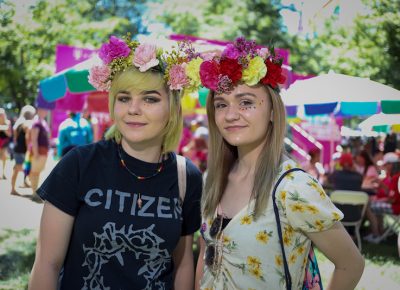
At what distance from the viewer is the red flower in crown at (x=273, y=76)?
213 cm

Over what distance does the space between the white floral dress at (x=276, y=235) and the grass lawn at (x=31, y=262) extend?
3502 mm

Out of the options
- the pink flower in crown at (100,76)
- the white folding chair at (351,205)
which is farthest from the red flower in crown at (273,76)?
the white folding chair at (351,205)

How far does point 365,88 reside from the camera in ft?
16.4

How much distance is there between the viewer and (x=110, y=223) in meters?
2.04

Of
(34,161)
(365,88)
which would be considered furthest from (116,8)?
(365,88)

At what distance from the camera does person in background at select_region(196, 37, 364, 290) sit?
1.90 meters

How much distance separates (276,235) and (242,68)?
2.47 ft

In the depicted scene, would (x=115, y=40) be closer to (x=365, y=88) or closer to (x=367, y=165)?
(x=365, y=88)

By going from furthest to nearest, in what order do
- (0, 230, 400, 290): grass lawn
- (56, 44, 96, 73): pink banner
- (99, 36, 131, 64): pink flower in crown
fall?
(56, 44, 96, 73): pink banner < (0, 230, 400, 290): grass lawn < (99, 36, 131, 64): pink flower in crown

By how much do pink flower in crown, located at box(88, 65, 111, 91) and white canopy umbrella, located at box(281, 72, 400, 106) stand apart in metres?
3.11

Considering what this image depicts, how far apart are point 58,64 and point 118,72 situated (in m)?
5.39

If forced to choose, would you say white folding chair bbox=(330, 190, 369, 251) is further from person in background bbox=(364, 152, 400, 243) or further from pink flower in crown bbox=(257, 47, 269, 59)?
pink flower in crown bbox=(257, 47, 269, 59)

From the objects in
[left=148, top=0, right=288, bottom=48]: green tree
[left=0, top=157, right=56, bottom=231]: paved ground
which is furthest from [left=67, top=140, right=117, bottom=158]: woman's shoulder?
[left=148, top=0, right=288, bottom=48]: green tree

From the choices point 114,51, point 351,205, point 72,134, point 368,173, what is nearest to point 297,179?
point 114,51
